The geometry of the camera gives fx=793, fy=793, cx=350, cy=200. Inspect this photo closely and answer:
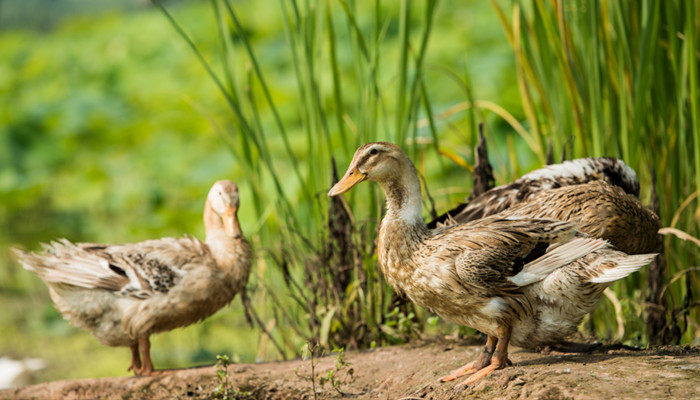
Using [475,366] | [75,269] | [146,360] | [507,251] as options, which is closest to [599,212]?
[507,251]

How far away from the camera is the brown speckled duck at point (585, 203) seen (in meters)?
3.83

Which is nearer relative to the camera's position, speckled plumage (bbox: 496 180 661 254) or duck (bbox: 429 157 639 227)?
speckled plumage (bbox: 496 180 661 254)

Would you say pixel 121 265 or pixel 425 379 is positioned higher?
pixel 121 265

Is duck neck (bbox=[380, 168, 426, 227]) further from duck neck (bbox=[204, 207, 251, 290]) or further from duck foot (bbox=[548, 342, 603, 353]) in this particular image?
duck neck (bbox=[204, 207, 251, 290])

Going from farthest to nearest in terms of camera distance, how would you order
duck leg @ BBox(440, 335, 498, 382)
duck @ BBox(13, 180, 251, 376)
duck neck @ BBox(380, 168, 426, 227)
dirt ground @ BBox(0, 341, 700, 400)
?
1. duck @ BBox(13, 180, 251, 376)
2. duck neck @ BBox(380, 168, 426, 227)
3. duck leg @ BBox(440, 335, 498, 382)
4. dirt ground @ BBox(0, 341, 700, 400)

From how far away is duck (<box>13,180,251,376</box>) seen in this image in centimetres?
411

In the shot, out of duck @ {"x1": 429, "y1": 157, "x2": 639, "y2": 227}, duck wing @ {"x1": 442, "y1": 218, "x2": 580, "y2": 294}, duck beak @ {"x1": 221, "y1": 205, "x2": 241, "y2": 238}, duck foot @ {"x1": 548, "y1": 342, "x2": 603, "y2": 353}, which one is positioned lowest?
duck foot @ {"x1": 548, "y1": 342, "x2": 603, "y2": 353}

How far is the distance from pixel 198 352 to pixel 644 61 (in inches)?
155

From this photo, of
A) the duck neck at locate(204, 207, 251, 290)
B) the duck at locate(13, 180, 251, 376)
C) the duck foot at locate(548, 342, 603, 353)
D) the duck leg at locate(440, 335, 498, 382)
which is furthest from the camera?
the duck neck at locate(204, 207, 251, 290)

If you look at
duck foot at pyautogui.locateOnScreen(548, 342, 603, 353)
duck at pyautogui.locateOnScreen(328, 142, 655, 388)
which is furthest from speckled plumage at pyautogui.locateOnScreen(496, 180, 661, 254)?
duck foot at pyautogui.locateOnScreen(548, 342, 603, 353)

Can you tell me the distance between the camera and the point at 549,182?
13.9 feet

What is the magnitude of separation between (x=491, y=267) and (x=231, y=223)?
1.69m

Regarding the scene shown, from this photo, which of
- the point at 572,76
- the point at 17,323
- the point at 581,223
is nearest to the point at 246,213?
the point at 17,323

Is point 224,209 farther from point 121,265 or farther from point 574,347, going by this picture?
point 574,347
